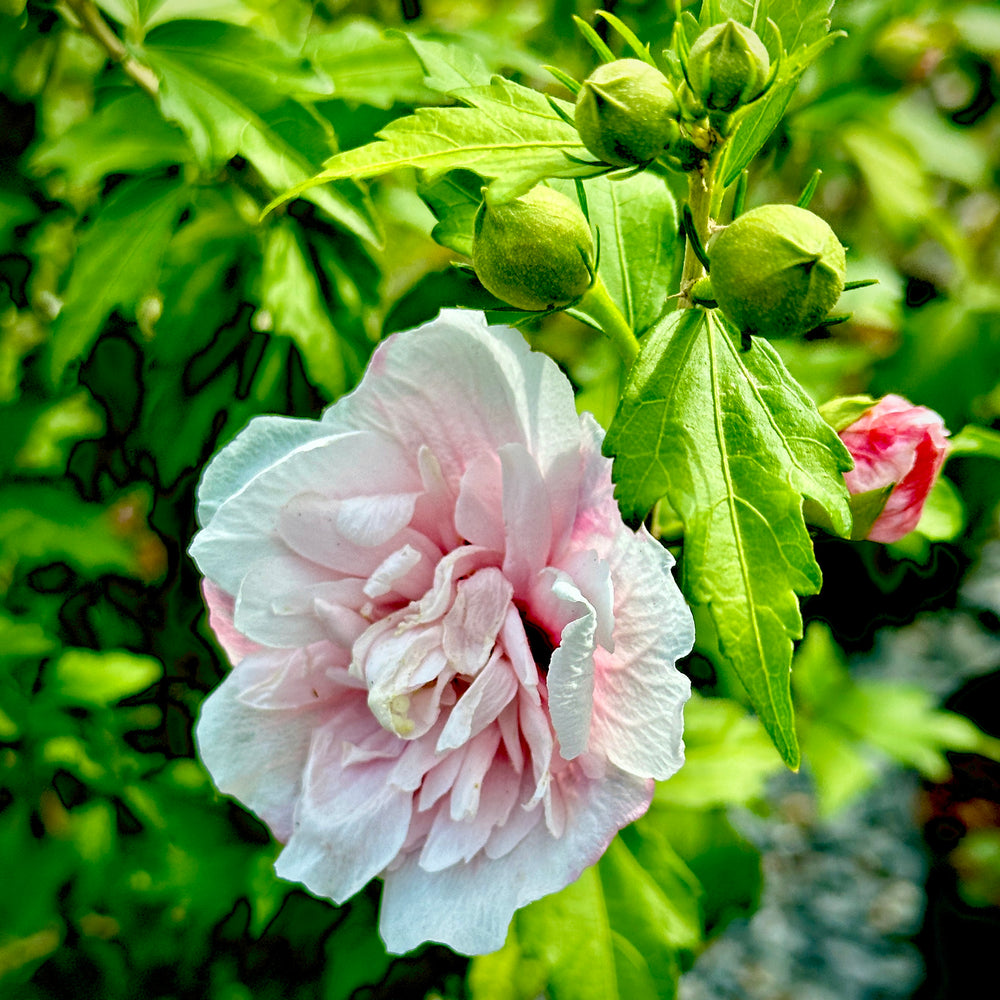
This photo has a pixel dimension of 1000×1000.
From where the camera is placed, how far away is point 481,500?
2.25 feet

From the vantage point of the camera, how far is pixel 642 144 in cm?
55

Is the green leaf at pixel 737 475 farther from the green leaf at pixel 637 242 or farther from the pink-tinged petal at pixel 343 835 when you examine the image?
the pink-tinged petal at pixel 343 835

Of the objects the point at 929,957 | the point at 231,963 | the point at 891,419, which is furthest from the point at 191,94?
the point at 929,957

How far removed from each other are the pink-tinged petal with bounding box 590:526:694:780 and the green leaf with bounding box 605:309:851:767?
2 cm

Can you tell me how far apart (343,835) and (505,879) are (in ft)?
0.40

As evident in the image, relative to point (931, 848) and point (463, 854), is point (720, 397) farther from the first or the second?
point (931, 848)

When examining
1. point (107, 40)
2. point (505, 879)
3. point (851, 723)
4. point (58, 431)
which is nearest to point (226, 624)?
point (505, 879)

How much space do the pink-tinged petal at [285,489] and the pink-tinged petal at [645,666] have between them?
0.60 feet

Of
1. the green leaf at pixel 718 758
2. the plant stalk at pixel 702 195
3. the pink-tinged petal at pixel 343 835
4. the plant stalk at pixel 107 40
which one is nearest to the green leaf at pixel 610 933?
the green leaf at pixel 718 758

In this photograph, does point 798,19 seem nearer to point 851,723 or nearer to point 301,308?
point 301,308

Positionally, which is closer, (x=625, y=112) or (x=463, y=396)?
(x=625, y=112)

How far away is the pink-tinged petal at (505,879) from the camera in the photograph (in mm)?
638

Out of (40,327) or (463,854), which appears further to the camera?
(40,327)

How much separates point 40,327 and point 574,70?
0.90 meters
